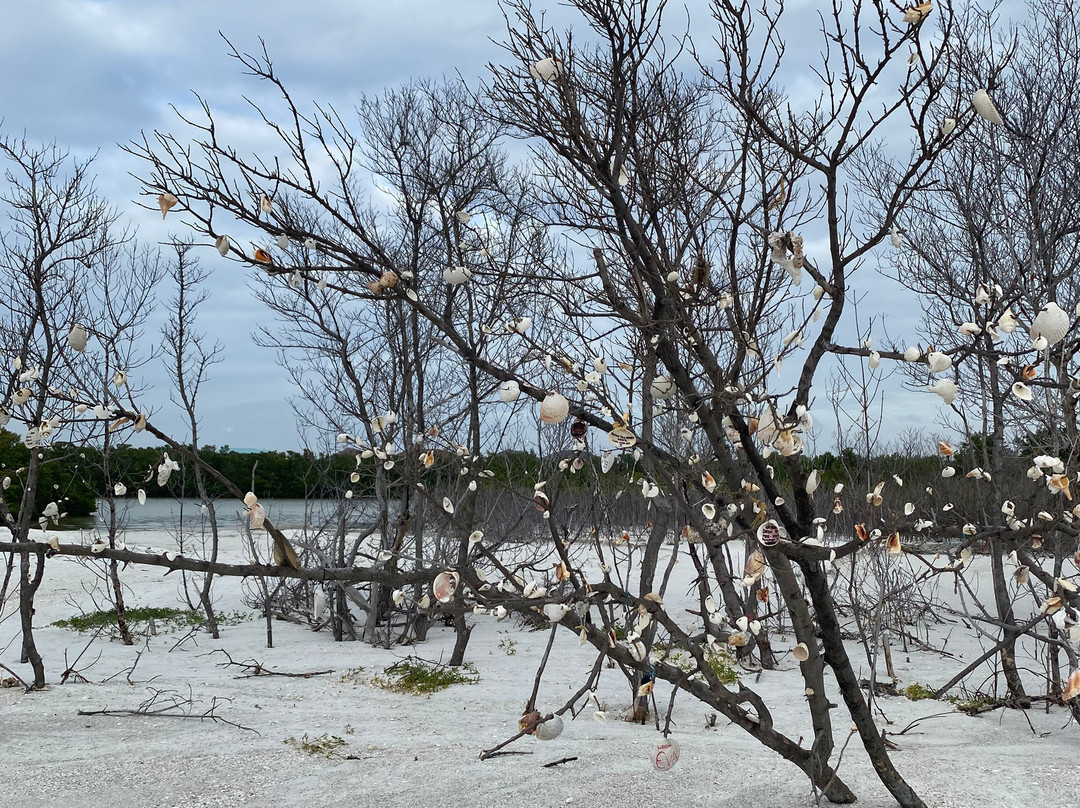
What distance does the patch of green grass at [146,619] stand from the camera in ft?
23.4

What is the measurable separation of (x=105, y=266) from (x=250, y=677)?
3.04 m

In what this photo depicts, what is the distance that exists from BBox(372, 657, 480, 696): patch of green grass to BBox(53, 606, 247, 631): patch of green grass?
9.38 ft

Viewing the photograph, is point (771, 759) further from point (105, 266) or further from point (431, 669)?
point (105, 266)

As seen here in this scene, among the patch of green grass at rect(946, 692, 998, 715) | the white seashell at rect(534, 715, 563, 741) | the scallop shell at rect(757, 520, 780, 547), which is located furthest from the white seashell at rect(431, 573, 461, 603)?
the patch of green grass at rect(946, 692, 998, 715)

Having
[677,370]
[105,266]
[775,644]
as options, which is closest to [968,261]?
[775,644]

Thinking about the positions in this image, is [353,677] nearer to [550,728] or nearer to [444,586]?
[550,728]

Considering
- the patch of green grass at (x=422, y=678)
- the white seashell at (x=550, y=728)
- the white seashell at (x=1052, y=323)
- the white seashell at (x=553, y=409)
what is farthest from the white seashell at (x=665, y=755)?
the patch of green grass at (x=422, y=678)

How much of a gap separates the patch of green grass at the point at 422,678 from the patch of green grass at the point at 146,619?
286cm

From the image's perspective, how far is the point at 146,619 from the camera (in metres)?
7.38

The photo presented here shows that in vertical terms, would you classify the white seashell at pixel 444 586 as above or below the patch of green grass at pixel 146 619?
above

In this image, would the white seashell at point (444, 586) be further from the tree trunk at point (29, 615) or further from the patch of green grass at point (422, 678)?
the tree trunk at point (29, 615)

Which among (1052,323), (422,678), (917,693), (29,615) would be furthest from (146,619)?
(1052,323)

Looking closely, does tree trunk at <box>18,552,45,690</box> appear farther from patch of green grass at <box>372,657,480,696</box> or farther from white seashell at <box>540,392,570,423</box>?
white seashell at <box>540,392,570,423</box>

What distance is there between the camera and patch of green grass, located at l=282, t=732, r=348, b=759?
316cm
